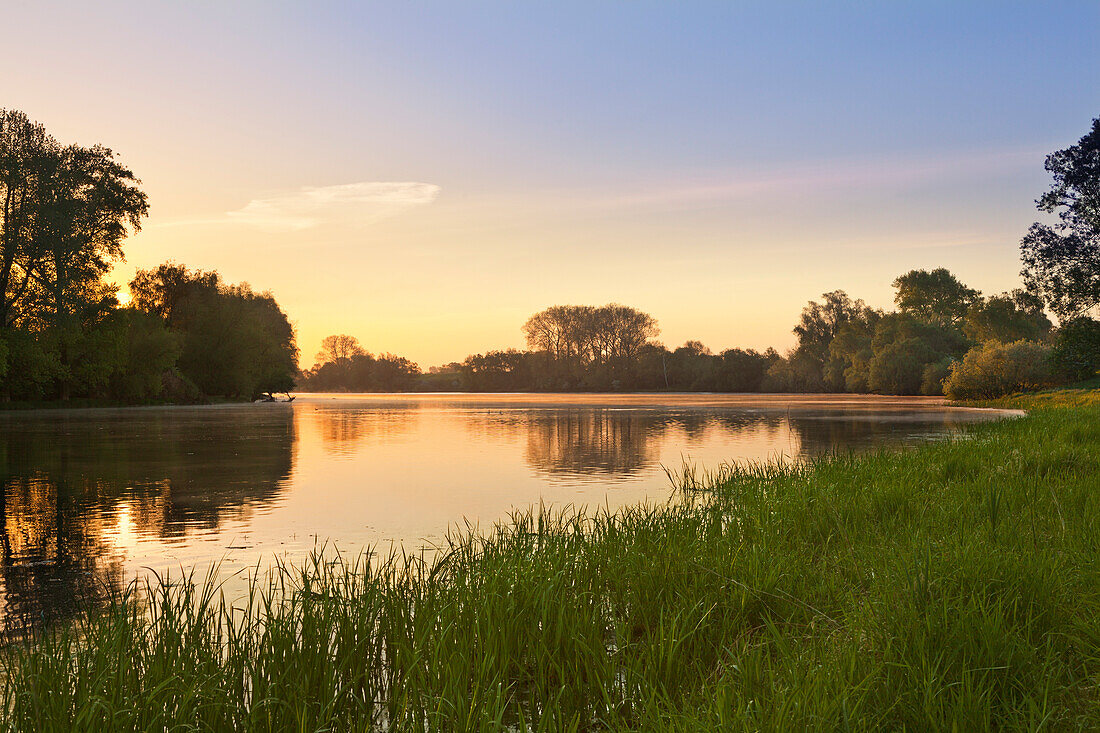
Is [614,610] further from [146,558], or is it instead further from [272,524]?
[272,524]

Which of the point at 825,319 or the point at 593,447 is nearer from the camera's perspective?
the point at 593,447

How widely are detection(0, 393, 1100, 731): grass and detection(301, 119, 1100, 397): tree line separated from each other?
37.0 m

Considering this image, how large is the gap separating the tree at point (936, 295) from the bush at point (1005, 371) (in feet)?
182

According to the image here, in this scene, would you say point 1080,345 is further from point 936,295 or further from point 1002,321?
point 936,295

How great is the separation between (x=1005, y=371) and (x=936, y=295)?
199ft

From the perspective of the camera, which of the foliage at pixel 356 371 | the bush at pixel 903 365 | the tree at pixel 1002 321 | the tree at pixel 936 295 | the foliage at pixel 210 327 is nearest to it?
the foliage at pixel 210 327

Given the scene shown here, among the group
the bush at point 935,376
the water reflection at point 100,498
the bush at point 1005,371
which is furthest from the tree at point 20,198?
the bush at point 935,376

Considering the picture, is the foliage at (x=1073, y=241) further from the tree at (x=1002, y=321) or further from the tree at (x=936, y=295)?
the tree at (x=936, y=295)

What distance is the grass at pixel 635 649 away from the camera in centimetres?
396

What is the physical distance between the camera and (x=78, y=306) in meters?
48.8

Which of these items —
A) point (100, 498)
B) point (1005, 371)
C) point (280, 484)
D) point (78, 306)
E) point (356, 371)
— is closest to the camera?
point (100, 498)

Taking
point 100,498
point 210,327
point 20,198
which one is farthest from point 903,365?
point 100,498

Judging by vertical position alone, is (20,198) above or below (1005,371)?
above

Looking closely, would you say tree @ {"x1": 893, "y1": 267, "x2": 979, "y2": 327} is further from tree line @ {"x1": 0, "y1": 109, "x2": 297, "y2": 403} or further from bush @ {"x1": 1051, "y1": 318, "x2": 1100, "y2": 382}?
tree line @ {"x1": 0, "y1": 109, "x2": 297, "y2": 403}
